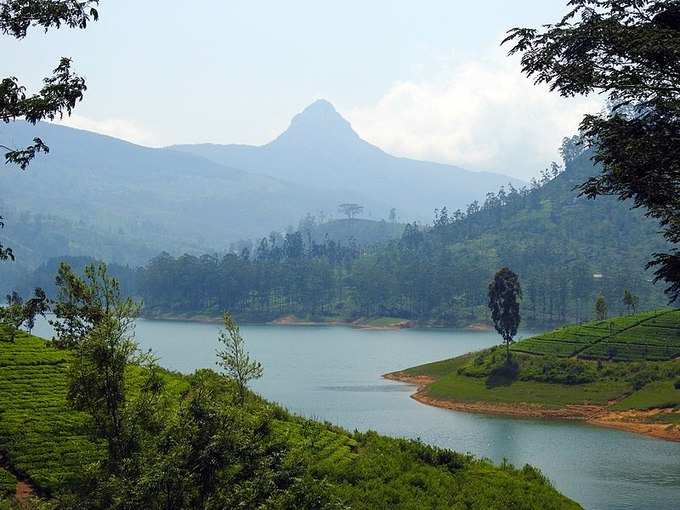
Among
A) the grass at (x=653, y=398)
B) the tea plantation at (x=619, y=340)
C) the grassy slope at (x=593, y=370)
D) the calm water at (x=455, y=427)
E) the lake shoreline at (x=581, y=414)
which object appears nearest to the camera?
the calm water at (x=455, y=427)

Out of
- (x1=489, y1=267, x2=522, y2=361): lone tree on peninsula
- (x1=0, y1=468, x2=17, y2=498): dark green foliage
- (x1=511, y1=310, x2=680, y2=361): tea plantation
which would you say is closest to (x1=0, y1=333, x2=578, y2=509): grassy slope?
(x1=0, y1=468, x2=17, y2=498): dark green foliage

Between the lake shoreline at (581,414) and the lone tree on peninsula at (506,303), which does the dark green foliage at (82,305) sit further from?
the lone tree on peninsula at (506,303)

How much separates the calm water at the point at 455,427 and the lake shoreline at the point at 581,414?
8.35 ft

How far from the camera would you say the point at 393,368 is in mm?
129250

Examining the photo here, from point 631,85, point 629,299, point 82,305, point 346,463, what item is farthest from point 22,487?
point 629,299

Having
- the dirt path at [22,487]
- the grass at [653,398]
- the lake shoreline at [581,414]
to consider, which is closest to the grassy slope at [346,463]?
the dirt path at [22,487]

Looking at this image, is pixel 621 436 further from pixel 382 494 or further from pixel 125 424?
pixel 125 424

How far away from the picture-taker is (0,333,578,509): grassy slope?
111ft

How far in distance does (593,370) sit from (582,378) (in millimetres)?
3503

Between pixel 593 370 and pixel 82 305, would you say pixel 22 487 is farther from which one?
pixel 593 370

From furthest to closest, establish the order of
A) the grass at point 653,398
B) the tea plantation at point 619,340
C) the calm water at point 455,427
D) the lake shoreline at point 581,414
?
1. the tea plantation at point 619,340
2. the grass at point 653,398
3. the lake shoreline at point 581,414
4. the calm water at point 455,427

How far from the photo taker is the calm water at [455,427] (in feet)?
185

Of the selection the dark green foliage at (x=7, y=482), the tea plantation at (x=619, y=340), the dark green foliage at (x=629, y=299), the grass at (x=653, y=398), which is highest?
the dark green foliage at (x=629, y=299)

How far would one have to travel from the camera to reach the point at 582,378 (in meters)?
95.1
